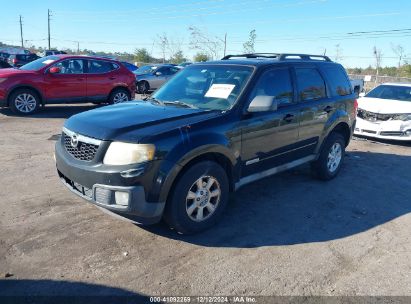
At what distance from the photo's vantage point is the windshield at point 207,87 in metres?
4.27

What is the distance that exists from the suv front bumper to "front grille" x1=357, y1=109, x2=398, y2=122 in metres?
7.28

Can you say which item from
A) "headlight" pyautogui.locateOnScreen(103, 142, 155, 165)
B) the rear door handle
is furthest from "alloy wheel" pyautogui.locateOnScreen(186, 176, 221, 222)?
the rear door handle

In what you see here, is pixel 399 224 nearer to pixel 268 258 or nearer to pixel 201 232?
pixel 268 258

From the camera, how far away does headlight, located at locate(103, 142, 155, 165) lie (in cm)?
331

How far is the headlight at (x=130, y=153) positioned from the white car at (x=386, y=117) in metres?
7.23

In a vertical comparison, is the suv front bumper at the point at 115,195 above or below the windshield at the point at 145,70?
below

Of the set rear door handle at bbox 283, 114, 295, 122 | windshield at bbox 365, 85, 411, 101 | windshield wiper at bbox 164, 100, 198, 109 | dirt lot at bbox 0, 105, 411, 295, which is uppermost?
windshield at bbox 365, 85, 411, 101

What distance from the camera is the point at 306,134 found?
521 centimetres

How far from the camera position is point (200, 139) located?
3.66 meters

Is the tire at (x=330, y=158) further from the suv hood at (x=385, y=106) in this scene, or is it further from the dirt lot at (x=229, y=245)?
the suv hood at (x=385, y=106)

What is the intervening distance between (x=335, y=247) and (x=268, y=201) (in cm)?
129

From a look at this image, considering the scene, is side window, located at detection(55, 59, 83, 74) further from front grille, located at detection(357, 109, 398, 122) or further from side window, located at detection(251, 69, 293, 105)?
front grille, located at detection(357, 109, 398, 122)

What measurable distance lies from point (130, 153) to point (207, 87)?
165cm

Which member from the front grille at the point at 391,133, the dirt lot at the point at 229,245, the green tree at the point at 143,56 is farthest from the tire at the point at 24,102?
the green tree at the point at 143,56
